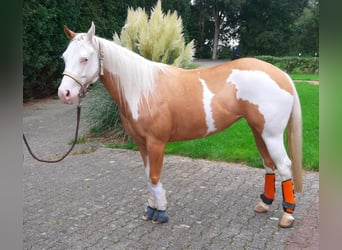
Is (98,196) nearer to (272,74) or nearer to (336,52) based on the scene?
(272,74)

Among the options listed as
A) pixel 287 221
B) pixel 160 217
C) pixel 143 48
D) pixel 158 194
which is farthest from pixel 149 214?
pixel 143 48

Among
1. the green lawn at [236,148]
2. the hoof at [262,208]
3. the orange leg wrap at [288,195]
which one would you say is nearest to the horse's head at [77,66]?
the orange leg wrap at [288,195]

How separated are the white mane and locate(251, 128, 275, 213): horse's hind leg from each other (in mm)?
1057

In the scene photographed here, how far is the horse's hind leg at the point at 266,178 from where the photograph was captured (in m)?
→ 3.19

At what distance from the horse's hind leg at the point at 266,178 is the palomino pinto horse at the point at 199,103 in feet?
0.82

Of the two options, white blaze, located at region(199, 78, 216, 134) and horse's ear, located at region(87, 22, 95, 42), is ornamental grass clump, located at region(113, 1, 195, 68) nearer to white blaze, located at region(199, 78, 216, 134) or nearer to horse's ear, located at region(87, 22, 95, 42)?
white blaze, located at region(199, 78, 216, 134)

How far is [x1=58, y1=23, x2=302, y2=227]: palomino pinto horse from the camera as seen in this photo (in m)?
2.79

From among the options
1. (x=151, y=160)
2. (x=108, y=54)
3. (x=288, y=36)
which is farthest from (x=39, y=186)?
(x=288, y=36)

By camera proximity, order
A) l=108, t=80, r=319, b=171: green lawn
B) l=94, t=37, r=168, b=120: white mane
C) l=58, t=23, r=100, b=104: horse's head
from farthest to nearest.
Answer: l=108, t=80, r=319, b=171: green lawn, l=94, t=37, r=168, b=120: white mane, l=58, t=23, r=100, b=104: horse's head

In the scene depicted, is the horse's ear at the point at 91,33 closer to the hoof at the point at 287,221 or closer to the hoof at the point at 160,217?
the hoof at the point at 160,217

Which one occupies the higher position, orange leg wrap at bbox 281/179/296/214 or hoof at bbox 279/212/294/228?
orange leg wrap at bbox 281/179/296/214

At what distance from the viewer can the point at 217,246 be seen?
2.69 metres

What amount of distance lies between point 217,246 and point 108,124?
4.01 m

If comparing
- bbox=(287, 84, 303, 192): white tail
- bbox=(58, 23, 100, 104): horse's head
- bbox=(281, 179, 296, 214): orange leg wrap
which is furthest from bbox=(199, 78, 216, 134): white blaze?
bbox=(58, 23, 100, 104): horse's head
